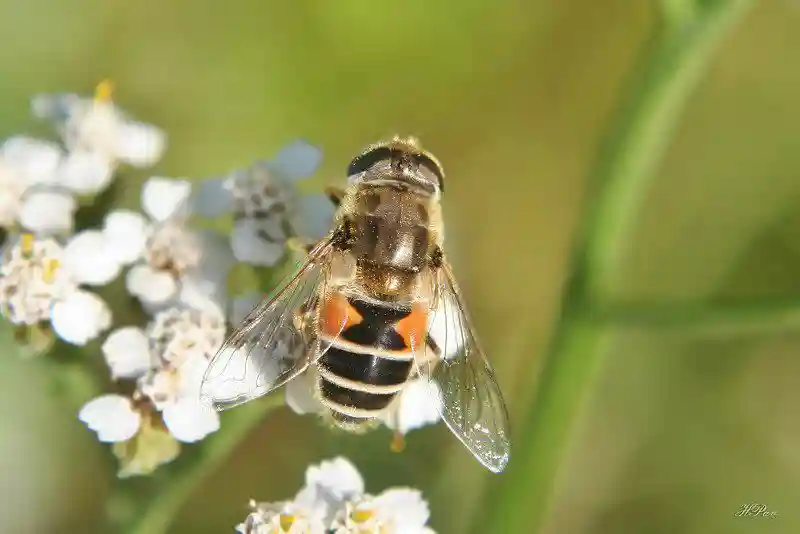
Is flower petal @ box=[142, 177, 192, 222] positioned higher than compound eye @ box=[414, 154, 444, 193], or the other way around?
compound eye @ box=[414, 154, 444, 193]

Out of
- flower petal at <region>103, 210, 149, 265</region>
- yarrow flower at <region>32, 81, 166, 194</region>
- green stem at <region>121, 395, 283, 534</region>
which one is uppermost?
yarrow flower at <region>32, 81, 166, 194</region>

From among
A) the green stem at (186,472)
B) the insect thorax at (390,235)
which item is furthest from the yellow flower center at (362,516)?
the insect thorax at (390,235)

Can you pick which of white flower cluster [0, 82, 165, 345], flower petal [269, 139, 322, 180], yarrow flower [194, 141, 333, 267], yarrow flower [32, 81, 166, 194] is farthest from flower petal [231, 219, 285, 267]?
yarrow flower [32, 81, 166, 194]

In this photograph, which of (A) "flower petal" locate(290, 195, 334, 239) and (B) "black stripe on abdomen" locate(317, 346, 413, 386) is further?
(A) "flower petal" locate(290, 195, 334, 239)

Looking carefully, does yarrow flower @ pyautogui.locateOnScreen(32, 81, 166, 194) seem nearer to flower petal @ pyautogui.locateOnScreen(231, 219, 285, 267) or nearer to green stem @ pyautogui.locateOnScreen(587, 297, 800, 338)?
flower petal @ pyautogui.locateOnScreen(231, 219, 285, 267)

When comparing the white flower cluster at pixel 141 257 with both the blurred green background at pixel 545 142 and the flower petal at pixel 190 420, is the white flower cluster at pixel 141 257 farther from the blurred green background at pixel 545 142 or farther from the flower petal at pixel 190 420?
the blurred green background at pixel 545 142

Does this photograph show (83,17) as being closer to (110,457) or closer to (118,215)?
(118,215)

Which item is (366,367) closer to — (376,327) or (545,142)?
(376,327)
